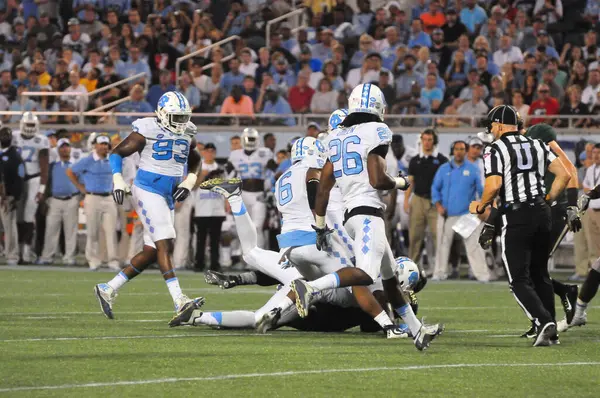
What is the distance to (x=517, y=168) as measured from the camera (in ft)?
29.6

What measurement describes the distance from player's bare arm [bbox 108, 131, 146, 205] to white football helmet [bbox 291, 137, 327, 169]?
1444 mm

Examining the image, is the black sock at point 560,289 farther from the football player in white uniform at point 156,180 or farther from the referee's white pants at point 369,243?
the football player in white uniform at point 156,180

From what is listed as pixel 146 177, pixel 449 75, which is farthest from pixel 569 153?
pixel 146 177

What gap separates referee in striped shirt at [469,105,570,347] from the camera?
8.86 metres

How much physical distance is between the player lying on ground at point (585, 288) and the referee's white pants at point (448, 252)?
6.55 metres

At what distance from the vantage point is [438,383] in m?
6.79

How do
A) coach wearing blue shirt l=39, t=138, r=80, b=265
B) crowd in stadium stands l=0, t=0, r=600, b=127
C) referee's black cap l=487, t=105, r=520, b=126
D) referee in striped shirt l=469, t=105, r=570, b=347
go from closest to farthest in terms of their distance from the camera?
referee in striped shirt l=469, t=105, r=570, b=347 → referee's black cap l=487, t=105, r=520, b=126 → coach wearing blue shirt l=39, t=138, r=80, b=265 → crowd in stadium stands l=0, t=0, r=600, b=127

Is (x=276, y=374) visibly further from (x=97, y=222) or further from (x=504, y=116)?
(x=97, y=222)

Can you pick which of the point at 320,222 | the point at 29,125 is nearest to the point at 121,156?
the point at 320,222

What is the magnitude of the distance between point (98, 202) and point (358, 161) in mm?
9991

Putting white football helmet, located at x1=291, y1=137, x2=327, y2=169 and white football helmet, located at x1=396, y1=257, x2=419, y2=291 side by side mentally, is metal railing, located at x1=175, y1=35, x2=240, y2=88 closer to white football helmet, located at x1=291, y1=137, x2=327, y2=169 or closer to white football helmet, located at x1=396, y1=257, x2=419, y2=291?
white football helmet, located at x1=291, y1=137, x2=327, y2=169

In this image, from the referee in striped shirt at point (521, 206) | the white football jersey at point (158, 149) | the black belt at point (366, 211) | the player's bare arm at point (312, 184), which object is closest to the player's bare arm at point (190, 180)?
the white football jersey at point (158, 149)

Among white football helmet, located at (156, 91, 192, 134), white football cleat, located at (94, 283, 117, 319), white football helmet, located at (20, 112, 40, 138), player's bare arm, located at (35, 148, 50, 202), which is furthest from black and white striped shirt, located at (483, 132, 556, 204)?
white football helmet, located at (20, 112, 40, 138)

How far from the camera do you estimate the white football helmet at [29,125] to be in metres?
19.1
